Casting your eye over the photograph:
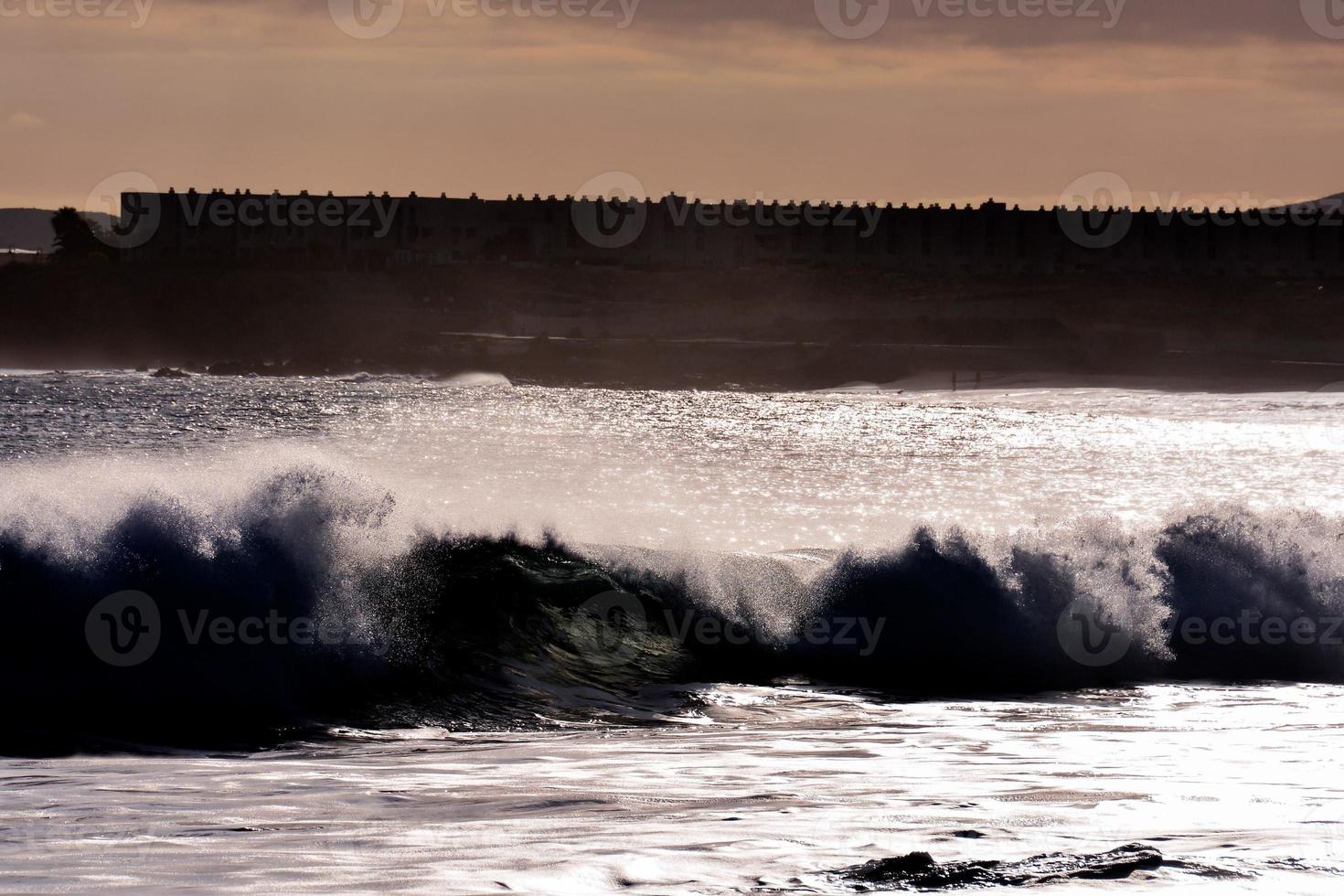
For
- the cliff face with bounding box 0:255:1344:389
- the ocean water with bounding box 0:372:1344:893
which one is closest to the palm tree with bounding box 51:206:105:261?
the cliff face with bounding box 0:255:1344:389

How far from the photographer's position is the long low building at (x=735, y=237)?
126 metres

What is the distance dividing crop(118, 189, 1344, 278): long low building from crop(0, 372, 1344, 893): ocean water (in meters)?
105

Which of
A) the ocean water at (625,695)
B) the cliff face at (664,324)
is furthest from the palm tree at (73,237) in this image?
the ocean water at (625,695)

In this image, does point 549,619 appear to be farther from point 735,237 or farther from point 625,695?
point 735,237

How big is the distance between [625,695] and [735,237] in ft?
383

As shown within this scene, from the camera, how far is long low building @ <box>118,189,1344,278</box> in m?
126

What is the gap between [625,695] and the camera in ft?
41.0

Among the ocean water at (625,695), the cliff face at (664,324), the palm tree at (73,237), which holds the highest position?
the palm tree at (73,237)

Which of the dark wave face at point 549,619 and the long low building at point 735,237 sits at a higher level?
the long low building at point 735,237

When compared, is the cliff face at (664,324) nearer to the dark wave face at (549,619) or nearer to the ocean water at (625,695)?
the ocean water at (625,695)

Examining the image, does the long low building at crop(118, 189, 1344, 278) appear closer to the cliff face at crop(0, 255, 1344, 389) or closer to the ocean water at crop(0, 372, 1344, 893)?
the cliff face at crop(0, 255, 1344, 389)

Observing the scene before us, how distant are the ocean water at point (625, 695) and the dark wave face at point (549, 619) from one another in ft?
0.12

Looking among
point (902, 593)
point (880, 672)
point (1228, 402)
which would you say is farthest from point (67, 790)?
point (1228, 402)

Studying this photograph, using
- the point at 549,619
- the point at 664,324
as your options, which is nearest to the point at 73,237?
the point at 664,324
